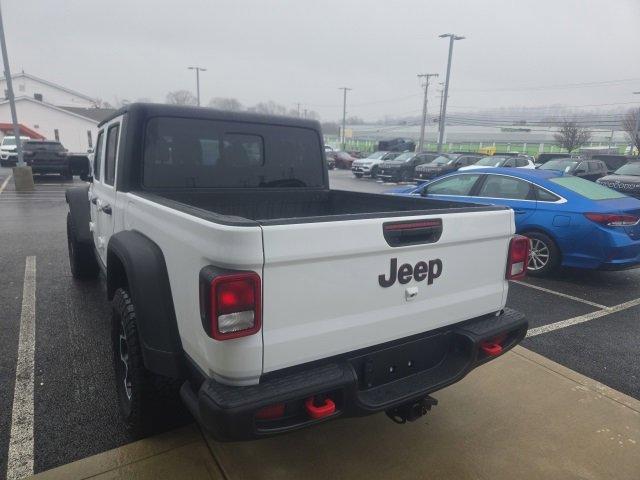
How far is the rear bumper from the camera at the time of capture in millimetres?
1793

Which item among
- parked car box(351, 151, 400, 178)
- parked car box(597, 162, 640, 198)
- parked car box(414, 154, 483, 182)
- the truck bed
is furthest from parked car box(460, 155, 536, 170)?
the truck bed

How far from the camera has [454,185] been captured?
732 centimetres

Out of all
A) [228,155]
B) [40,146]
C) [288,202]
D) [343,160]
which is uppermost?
[228,155]

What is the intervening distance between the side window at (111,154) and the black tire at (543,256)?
528 centimetres

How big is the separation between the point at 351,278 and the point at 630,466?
207 cm

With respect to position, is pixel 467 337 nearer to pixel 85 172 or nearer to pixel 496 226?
pixel 496 226

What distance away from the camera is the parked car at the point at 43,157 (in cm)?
1853

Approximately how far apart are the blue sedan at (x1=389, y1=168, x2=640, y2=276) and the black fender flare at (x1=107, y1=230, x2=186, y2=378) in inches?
208

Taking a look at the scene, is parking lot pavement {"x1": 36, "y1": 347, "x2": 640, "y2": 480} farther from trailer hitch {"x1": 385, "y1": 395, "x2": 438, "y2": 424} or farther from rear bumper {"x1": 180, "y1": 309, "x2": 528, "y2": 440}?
rear bumper {"x1": 180, "y1": 309, "x2": 528, "y2": 440}

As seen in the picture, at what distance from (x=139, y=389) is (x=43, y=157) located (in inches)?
778

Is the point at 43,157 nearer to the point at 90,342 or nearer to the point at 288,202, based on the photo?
the point at 90,342

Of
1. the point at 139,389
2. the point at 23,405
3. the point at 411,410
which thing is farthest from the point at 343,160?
the point at 139,389

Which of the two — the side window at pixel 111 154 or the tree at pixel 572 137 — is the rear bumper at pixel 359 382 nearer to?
the side window at pixel 111 154

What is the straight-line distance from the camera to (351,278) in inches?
79.9
